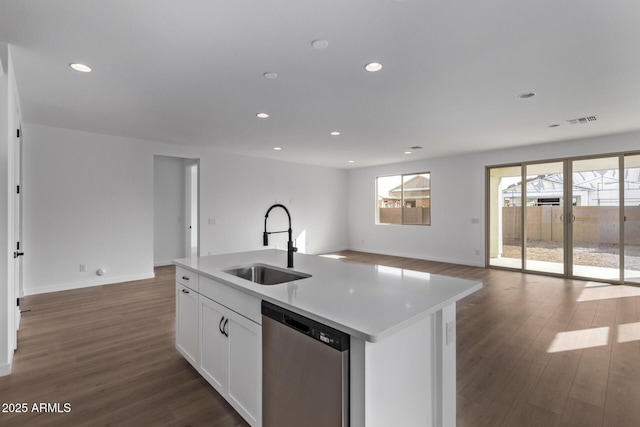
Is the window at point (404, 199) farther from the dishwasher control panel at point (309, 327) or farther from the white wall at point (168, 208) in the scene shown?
the dishwasher control panel at point (309, 327)

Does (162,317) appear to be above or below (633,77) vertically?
below

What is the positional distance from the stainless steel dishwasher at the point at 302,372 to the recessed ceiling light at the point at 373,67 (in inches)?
85.4

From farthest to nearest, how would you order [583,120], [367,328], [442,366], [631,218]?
[631,218]
[583,120]
[442,366]
[367,328]

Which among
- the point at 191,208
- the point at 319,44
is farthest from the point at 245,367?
the point at 191,208

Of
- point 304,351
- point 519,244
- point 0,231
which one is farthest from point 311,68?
point 519,244

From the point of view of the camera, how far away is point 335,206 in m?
9.16

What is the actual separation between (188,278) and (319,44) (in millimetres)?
2048

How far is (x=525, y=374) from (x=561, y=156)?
4927mm

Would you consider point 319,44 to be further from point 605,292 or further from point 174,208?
point 174,208

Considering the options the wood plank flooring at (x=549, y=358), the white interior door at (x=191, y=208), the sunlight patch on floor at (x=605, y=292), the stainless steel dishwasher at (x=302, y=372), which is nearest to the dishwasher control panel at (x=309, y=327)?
the stainless steel dishwasher at (x=302, y=372)

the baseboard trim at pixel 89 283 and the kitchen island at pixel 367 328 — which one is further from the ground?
the kitchen island at pixel 367 328

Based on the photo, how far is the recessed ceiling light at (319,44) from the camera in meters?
2.25

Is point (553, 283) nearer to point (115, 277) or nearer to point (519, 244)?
point (519, 244)

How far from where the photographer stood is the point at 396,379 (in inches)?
49.4
